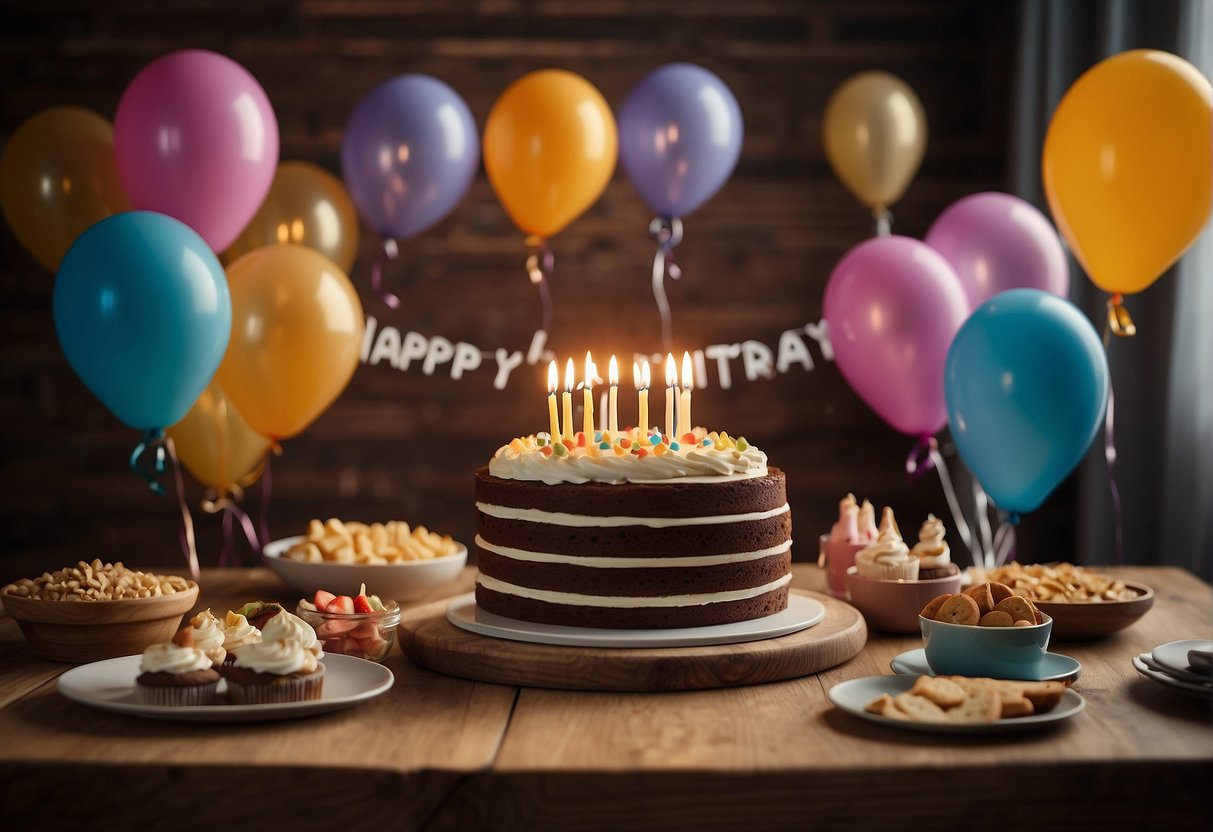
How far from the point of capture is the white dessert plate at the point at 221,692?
1600 millimetres

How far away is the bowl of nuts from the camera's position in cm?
191

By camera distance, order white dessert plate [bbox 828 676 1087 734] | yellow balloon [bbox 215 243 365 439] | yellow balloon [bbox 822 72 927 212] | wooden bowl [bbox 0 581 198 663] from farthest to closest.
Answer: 1. yellow balloon [bbox 822 72 927 212]
2. yellow balloon [bbox 215 243 365 439]
3. wooden bowl [bbox 0 581 198 663]
4. white dessert plate [bbox 828 676 1087 734]

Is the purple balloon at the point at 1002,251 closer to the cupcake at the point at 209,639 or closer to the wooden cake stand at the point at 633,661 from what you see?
the wooden cake stand at the point at 633,661

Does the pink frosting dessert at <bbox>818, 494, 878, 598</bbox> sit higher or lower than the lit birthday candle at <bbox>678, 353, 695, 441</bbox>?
lower

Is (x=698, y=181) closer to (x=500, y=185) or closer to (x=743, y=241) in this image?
(x=500, y=185)

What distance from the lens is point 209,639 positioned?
1.74 metres

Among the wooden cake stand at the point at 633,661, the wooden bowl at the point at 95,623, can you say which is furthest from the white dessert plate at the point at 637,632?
the wooden bowl at the point at 95,623

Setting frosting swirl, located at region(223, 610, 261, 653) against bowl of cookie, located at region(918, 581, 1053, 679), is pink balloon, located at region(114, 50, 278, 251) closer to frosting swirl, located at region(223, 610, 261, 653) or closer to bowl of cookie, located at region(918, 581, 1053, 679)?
frosting swirl, located at region(223, 610, 261, 653)

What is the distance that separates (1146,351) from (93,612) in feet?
9.46

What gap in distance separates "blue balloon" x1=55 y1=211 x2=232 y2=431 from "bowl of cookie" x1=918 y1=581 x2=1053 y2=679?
137 centimetres

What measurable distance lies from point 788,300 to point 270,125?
2.15 metres

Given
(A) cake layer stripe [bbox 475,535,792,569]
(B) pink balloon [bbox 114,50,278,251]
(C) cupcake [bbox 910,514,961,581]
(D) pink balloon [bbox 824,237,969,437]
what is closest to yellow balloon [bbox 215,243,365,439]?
(B) pink balloon [bbox 114,50,278,251]

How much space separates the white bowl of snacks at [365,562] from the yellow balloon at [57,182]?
38.1 inches

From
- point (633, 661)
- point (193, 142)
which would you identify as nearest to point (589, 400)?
point (633, 661)
